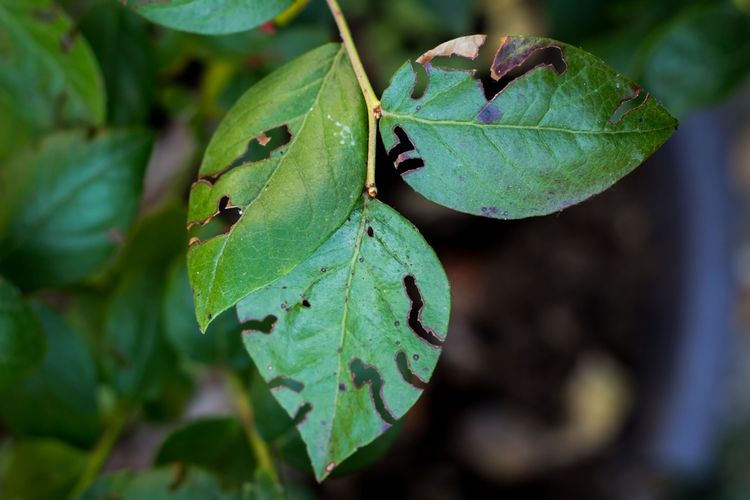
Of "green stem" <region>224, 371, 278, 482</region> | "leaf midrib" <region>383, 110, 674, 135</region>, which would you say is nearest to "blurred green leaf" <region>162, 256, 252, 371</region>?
"green stem" <region>224, 371, 278, 482</region>

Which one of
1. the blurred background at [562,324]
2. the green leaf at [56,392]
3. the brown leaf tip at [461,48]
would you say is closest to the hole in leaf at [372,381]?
the brown leaf tip at [461,48]

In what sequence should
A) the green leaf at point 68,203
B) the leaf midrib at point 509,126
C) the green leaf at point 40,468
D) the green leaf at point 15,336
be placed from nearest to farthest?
the leaf midrib at point 509,126, the green leaf at point 15,336, the green leaf at point 68,203, the green leaf at point 40,468

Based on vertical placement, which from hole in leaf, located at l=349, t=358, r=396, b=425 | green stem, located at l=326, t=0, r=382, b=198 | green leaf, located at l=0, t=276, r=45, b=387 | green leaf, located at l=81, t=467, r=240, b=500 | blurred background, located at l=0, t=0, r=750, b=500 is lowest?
blurred background, located at l=0, t=0, r=750, b=500

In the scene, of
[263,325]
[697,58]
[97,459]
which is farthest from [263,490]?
[697,58]

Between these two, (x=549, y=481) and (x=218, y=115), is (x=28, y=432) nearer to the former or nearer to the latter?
(x=218, y=115)

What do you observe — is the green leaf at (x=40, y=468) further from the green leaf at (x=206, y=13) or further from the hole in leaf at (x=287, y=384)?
the green leaf at (x=206, y=13)

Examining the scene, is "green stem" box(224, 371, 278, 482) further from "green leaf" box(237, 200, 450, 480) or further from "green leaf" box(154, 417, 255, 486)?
"green leaf" box(237, 200, 450, 480)

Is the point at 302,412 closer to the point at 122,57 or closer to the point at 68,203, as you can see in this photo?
the point at 68,203
